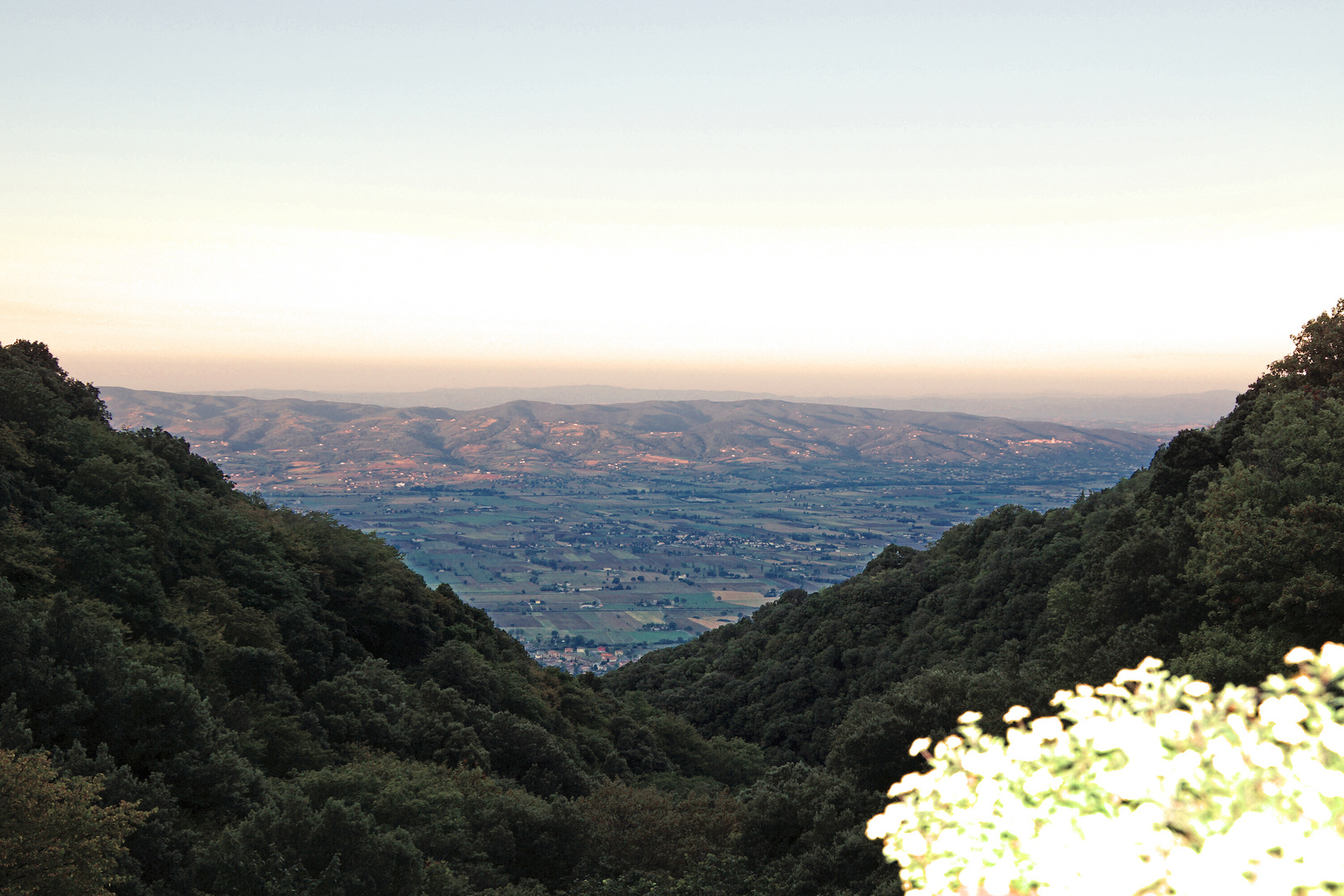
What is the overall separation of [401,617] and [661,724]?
1775cm

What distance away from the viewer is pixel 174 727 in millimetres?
21031

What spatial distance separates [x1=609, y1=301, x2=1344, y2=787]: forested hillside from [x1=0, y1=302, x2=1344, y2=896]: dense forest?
147 mm

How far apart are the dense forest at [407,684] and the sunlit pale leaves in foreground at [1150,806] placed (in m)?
13.0

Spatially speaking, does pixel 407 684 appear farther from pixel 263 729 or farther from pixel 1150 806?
pixel 1150 806

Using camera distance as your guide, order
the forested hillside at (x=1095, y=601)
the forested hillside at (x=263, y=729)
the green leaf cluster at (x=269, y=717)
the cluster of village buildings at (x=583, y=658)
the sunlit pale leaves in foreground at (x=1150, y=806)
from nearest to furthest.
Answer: the sunlit pale leaves in foreground at (x=1150, y=806)
the forested hillside at (x=263, y=729)
the green leaf cluster at (x=269, y=717)
the forested hillside at (x=1095, y=601)
the cluster of village buildings at (x=583, y=658)

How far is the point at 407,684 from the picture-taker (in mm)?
39844

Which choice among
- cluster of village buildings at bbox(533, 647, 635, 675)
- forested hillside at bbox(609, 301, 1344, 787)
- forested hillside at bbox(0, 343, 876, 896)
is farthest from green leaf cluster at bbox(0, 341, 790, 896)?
cluster of village buildings at bbox(533, 647, 635, 675)

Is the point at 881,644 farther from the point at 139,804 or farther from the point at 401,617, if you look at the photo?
the point at 139,804

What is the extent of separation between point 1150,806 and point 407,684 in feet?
126

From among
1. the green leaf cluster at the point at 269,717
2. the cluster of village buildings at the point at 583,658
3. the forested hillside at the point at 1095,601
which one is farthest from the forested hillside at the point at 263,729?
the cluster of village buildings at the point at 583,658

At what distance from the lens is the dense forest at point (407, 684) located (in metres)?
17.6

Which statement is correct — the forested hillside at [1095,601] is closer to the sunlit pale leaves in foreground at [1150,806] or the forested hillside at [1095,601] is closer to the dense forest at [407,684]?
the dense forest at [407,684]

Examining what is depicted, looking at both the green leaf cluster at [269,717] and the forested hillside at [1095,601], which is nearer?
the green leaf cluster at [269,717]

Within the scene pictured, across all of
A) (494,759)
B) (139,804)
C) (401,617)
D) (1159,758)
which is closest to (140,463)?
(401,617)
